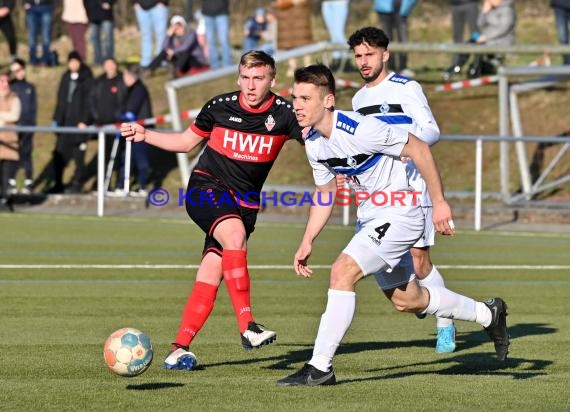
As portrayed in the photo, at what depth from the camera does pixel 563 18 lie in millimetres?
24656

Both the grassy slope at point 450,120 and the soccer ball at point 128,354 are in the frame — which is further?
the grassy slope at point 450,120

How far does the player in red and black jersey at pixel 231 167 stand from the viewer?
909 cm

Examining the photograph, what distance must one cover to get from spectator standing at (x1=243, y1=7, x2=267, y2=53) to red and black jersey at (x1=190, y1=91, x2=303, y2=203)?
2214 centimetres

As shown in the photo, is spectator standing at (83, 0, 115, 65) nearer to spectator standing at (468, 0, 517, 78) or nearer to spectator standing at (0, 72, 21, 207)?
spectator standing at (0, 72, 21, 207)

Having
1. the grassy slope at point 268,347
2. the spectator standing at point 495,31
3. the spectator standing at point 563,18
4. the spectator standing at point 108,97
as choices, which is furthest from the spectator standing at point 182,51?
the grassy slope at point 268,347

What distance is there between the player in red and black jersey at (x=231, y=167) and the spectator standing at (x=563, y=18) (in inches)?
605

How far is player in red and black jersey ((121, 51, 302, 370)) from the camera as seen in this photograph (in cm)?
909

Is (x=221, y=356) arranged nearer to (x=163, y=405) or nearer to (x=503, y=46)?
(x=163, y=405)

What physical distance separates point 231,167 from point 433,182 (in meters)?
1.81

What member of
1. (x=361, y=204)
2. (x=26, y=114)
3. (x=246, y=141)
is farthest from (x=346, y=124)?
(x=26, y=114)

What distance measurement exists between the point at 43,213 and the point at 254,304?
10797mm

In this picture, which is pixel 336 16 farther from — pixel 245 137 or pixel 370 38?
pixel 245 137

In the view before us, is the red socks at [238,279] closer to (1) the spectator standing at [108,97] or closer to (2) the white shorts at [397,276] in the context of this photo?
(2) the white shorts at [397,276]

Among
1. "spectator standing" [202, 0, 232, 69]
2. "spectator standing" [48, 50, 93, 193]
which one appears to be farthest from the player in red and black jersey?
"spectator standing" [202, 0, 232, 69]
